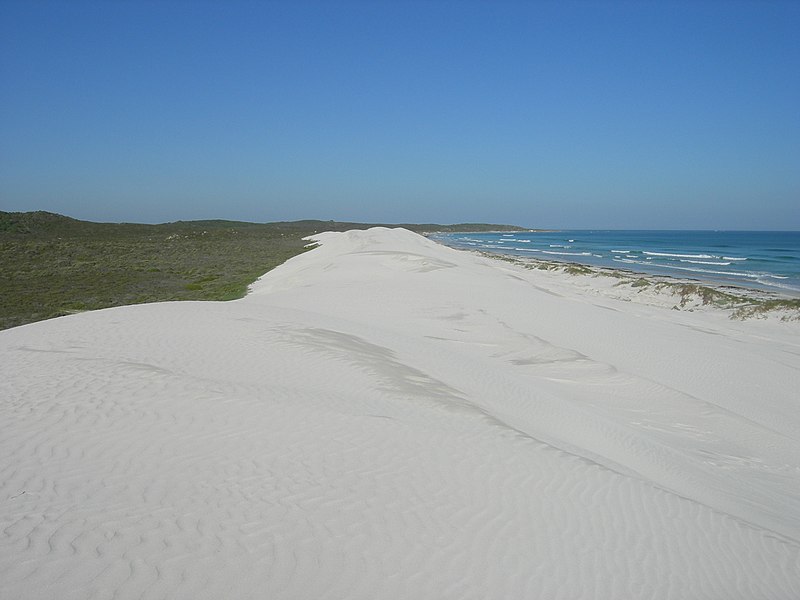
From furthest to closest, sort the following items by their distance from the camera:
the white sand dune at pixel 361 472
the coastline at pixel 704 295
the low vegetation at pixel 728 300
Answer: the coastline at pixel 704 295, the low vegetation at pixel 728 300, the white sand dune at pixel 361 472

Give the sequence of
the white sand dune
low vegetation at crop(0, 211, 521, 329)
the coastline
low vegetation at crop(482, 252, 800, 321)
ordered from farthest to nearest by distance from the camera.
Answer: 1. the coastline
2. low vegetation at crop(482, 252, 800, 321)
3. low vegetation at crop(0, 211, 521, 329)
4. the white sand dune

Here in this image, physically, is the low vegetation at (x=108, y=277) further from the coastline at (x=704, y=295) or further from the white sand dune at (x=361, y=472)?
the coastline at (x=704, y=295)

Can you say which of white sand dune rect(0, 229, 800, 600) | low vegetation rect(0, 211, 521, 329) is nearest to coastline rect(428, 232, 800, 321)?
white sand dune rect(0, 229, 800, 600)

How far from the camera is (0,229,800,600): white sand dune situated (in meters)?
3.90

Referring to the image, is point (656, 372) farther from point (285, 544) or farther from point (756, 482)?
point (285, 544)

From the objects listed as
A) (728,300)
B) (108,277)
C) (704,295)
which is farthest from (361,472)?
(108,277)

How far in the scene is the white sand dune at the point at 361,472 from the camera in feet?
12.8

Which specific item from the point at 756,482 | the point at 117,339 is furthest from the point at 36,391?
the point at 756,482

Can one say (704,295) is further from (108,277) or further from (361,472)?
(108,277)

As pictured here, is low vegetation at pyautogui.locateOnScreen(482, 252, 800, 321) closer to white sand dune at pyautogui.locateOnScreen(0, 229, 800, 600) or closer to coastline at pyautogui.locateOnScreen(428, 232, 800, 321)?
coastline at pyautogui.locateOnScreen(428, 232, 800, 321)

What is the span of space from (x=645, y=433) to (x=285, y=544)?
7.70m

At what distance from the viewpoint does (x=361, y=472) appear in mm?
5457

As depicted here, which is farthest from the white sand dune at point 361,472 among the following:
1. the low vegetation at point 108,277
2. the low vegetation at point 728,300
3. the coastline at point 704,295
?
the coastline at point 704,295

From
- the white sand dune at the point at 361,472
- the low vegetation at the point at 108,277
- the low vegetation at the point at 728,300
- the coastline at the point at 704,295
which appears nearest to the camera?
the white sand dune at the point at 361,472
